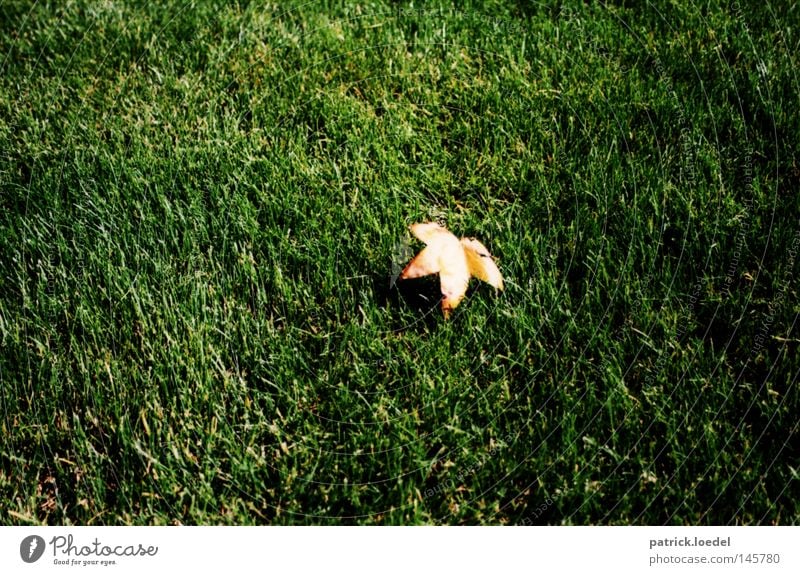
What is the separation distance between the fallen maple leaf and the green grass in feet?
0.20

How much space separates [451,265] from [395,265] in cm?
20

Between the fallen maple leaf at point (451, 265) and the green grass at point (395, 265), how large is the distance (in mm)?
62

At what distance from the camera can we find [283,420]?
1871 millimetres

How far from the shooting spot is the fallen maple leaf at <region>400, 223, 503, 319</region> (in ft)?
6.52

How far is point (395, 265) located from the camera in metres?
2.14

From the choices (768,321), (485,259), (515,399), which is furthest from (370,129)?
(768,321)
